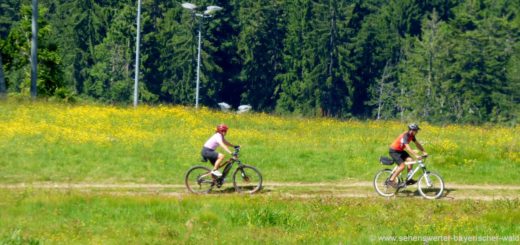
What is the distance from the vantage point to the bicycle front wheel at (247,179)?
85.9 ft

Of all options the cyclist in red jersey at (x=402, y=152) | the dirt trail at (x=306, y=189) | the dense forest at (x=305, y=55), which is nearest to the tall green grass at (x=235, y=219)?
the cyclist in red jersey at (x=402, y=152)

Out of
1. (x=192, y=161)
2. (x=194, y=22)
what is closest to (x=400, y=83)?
(x=194, y=22)

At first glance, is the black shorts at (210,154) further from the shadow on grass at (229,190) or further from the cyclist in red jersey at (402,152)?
the cyclist in red jersey at (402,152)

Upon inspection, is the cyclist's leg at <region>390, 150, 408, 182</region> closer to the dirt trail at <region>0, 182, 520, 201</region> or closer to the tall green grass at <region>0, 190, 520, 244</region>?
the dirt trail at <region>0, 182, 520, 201</region>

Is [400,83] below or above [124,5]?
below

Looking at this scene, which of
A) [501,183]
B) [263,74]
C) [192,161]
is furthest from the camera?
[263,74]

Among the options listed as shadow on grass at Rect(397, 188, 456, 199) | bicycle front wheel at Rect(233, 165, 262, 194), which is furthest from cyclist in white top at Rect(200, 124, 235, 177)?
shadow on grass at Rect(397, 188, 456, 199)

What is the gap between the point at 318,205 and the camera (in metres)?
23.4

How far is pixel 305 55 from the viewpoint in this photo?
105000 millimetres

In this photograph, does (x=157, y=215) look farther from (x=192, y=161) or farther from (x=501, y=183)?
(x=501, y=183)

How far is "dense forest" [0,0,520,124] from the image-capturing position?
3671 inches

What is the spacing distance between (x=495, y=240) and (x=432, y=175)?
18.7 feet

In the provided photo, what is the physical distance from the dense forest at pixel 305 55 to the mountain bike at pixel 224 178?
6427cm

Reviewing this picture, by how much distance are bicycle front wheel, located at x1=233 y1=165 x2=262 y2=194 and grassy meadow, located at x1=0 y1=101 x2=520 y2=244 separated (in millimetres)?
1375
